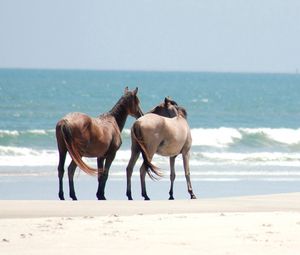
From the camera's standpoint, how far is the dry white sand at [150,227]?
980cm

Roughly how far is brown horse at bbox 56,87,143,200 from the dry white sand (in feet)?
3.87

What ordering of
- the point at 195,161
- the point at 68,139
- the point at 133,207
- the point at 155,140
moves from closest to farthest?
1. the point at 133,207
2. the point at 68,139
3. the point at 155,140
4. the point at 195,161

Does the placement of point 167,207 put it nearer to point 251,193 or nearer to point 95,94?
point 251,193

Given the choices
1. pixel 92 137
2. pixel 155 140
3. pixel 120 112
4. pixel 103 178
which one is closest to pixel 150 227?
pixel 92 137

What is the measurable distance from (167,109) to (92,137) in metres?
1.63

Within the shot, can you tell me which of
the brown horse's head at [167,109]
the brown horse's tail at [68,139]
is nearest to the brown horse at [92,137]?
the brown horse's tail at [68,139]

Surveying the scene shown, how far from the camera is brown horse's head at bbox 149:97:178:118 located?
51.4ft

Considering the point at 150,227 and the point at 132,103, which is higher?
the point at 132,103

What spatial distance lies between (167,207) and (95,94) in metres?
64.1

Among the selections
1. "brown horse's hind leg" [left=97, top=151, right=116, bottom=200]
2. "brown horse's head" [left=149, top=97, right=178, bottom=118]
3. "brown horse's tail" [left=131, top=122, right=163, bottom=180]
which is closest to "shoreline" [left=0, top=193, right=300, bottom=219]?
"brown horse's tail" [left=131, top=122, right=163, bottom=180]

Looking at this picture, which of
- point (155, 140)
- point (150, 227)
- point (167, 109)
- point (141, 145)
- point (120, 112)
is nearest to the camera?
point (150, 227)

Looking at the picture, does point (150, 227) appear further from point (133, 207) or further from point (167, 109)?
point (167, 109)

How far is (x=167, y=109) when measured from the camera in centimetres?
1572

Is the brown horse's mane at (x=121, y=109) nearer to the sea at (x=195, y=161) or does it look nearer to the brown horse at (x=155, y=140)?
the brown horse at (x=155, y=140)
